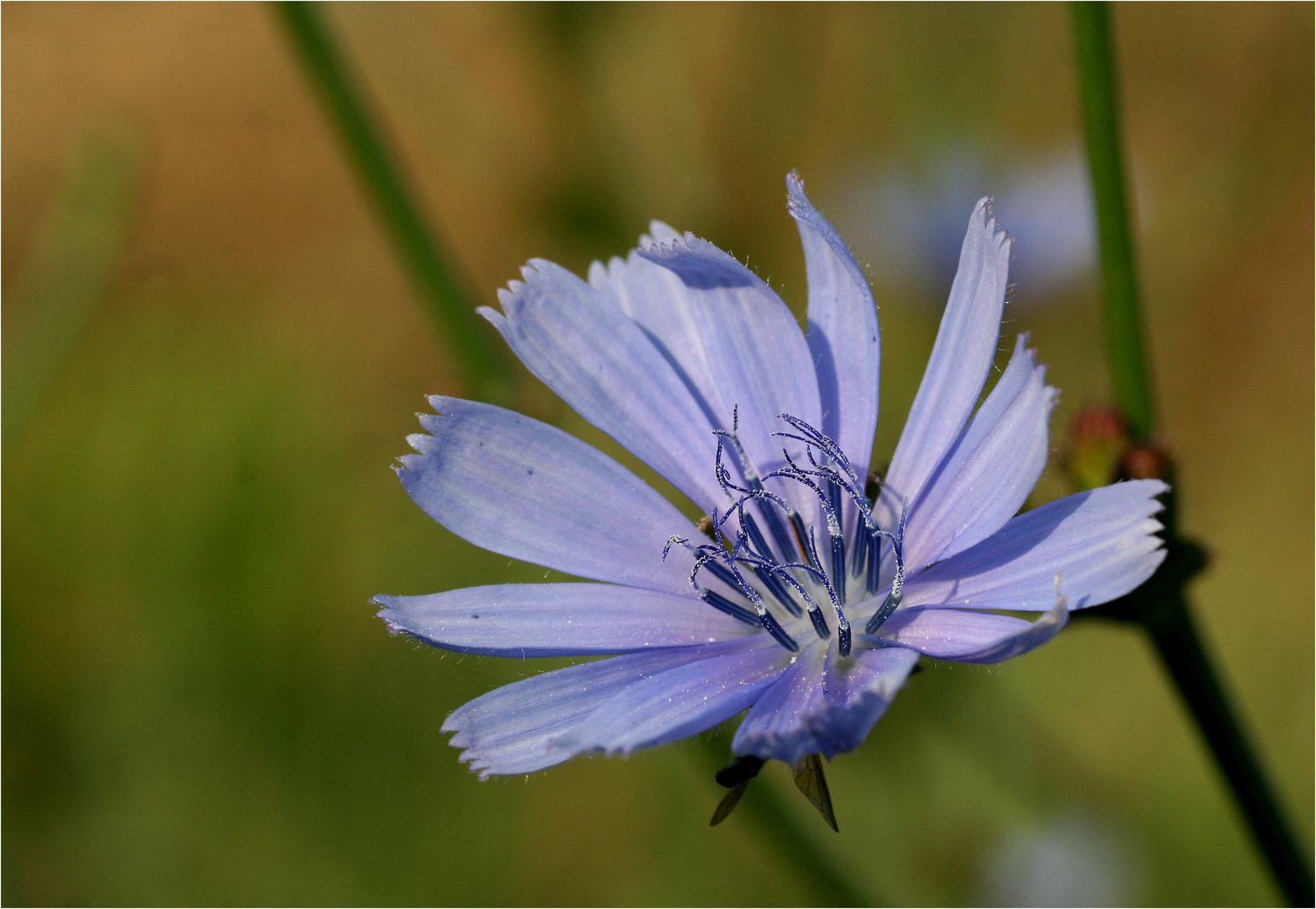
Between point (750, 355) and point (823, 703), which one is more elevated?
point (750, 355)

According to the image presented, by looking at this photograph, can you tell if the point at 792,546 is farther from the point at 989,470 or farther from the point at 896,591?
the point at 989,470

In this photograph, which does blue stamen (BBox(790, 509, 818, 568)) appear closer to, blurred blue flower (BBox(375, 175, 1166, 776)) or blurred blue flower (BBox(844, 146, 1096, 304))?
blurred blue flower (BBox(375, 175, 1166, 776))

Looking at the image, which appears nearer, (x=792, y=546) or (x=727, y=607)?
(x=727, y=607)

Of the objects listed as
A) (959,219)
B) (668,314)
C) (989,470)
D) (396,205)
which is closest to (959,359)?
(989,470)

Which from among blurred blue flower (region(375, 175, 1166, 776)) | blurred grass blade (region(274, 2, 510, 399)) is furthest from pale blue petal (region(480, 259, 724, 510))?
blurred grass blade (region(274, 2, 510, 399))

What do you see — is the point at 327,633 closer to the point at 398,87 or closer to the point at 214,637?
the point at 214,637

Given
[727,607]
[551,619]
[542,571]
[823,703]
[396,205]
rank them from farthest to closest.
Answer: [542,571] → [396,205] → [727,607] → [551,619] → [823,703]

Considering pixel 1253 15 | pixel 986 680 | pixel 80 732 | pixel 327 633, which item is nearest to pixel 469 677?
pixel 327 633
